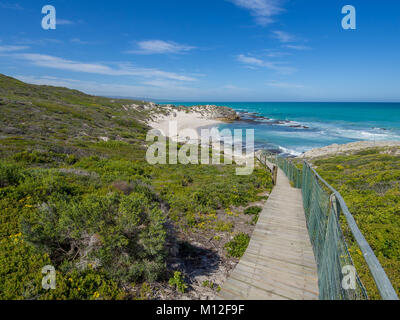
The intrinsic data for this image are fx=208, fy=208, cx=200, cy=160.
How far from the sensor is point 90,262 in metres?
4.34

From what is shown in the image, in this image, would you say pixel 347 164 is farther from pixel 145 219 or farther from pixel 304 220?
pixel 145 219

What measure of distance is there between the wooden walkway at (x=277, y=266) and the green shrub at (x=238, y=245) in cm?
40

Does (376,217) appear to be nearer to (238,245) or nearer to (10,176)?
(238,245)

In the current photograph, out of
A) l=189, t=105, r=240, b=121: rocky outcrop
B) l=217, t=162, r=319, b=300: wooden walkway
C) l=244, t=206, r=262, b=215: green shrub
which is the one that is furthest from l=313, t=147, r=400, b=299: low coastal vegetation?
l=189, t=105, r=240, b=121: rocky outcrop

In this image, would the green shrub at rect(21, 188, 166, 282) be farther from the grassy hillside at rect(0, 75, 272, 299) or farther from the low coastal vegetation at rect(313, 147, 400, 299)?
the low coastal vegetation at rect(313, 147, 400, 299)

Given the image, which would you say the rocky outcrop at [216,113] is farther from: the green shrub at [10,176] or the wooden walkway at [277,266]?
the wooden walkway at [277,266]

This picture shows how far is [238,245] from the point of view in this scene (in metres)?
6.25

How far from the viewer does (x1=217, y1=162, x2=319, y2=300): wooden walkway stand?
418cm

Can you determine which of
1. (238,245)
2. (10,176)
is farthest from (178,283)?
(10,176)

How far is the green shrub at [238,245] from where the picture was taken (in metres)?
5.94

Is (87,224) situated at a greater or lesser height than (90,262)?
greater

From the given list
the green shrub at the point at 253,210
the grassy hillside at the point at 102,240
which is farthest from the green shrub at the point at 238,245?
the green shrub at the point at 253,210
